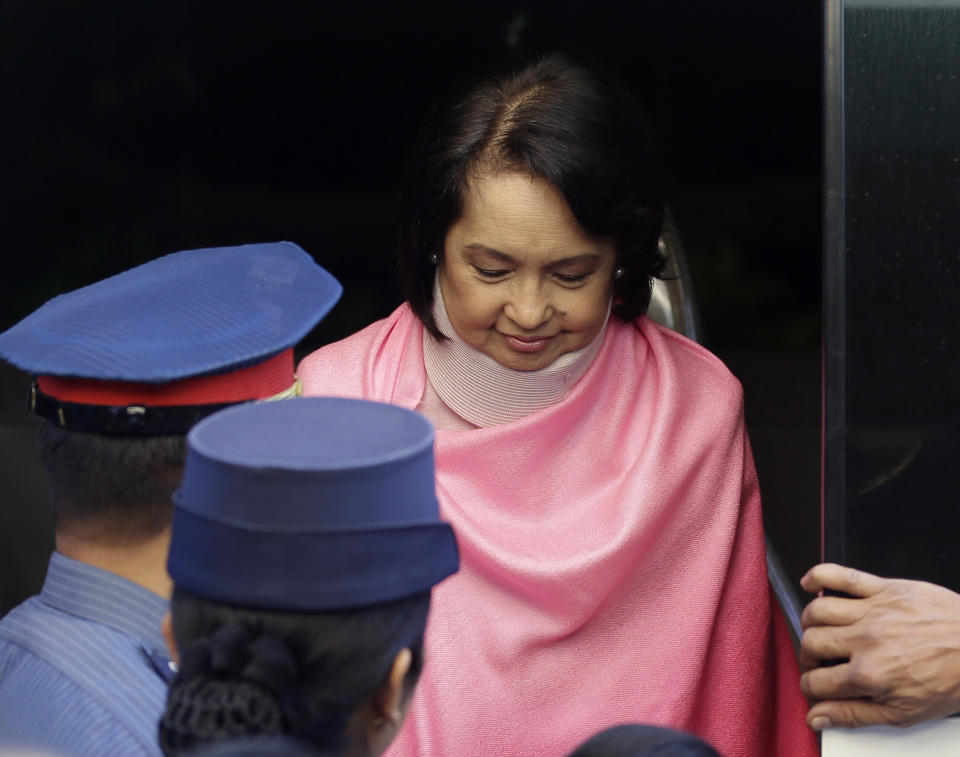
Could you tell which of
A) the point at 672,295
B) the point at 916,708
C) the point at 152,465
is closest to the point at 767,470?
the point at 672,295

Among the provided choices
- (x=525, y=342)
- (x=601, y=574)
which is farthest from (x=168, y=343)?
(x=601, y=574)

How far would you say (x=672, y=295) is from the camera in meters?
3.52

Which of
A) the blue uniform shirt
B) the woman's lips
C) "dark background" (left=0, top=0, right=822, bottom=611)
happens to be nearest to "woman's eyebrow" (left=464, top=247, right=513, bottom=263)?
the woman's lips

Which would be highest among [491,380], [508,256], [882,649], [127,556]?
[508,256]

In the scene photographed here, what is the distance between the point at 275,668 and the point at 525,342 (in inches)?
51.9

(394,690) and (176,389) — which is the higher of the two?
(176,389)

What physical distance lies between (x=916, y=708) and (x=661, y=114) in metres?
5.02

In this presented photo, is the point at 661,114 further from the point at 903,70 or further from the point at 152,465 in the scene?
the point at 152,465

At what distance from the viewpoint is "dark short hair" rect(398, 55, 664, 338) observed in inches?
94.0

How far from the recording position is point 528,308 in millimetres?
2361

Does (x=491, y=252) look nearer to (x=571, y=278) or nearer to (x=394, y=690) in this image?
(x=571, y=278)

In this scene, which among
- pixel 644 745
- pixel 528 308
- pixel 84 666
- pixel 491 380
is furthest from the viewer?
pixel 491 380

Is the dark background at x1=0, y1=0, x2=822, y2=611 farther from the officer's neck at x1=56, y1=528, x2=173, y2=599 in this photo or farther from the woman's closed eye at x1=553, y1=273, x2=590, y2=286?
the officer's neck at x1=56, y1=528, x2=173, y2=599

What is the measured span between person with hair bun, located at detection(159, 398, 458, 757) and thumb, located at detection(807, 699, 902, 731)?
2.80ft
